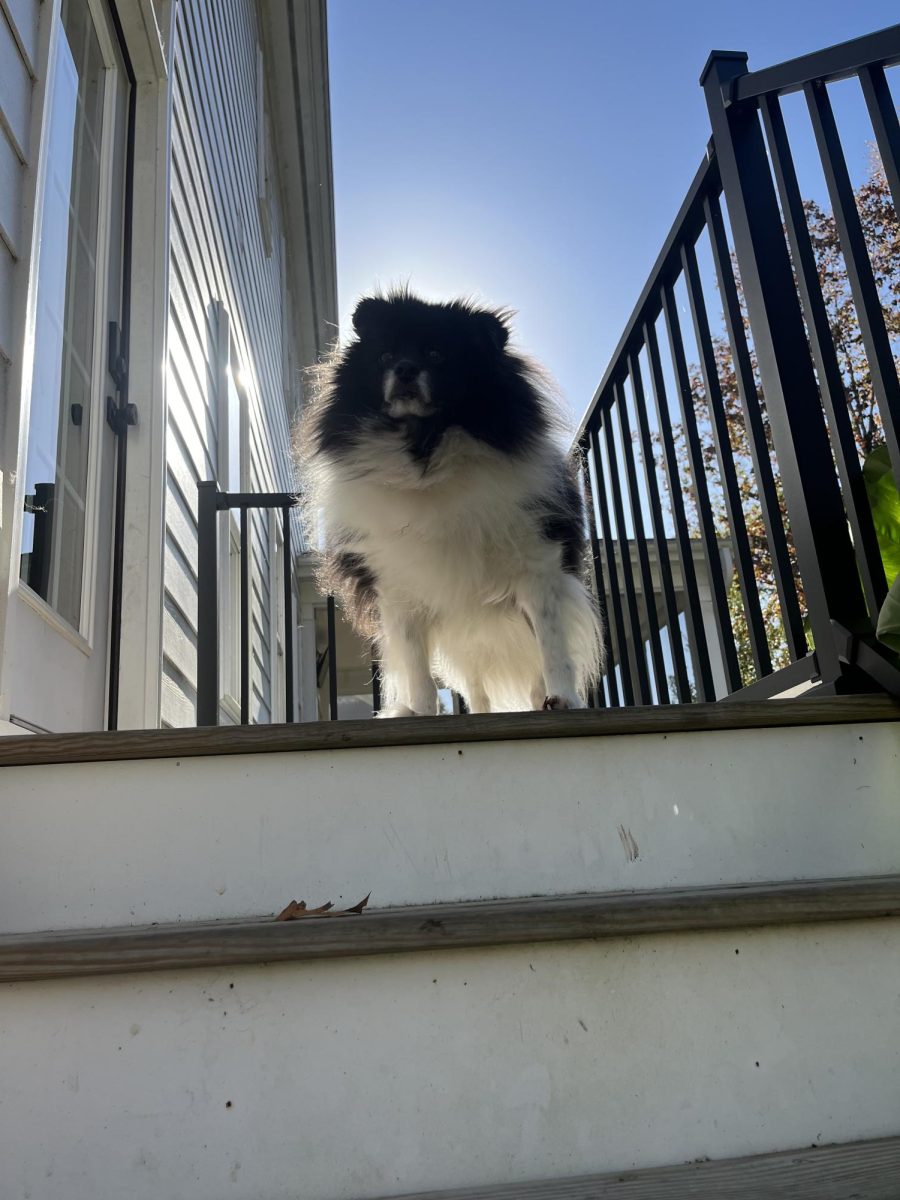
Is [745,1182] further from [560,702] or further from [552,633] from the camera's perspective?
[552,633]

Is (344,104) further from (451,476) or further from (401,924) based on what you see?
(401,924)

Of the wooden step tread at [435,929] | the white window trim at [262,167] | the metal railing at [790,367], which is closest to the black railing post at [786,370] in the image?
the metal railing at [790,367]

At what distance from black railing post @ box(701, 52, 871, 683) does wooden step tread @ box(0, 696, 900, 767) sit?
0.61ft

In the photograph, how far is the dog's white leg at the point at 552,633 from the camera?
2045 millimetres

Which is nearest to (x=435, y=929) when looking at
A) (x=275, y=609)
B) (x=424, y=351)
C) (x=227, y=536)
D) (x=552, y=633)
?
(x=552, y=633)

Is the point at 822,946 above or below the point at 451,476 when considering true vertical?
below

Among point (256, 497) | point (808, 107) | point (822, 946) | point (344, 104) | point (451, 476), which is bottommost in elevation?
point (822, 946)

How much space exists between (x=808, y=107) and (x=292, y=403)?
845 centimetres

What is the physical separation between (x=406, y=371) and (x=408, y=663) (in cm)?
81

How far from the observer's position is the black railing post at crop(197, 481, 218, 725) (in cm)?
286

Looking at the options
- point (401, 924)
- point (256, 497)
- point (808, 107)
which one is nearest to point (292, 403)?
point (256, 497)

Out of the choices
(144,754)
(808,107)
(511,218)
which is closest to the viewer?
(144,754)

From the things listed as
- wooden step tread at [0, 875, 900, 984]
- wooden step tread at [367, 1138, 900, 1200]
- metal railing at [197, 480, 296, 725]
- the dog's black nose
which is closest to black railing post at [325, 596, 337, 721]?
metal railing at [197, 480, 296, 725]

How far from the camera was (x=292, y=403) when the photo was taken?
379 inches
